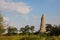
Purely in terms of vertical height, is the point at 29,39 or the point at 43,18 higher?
the point at 43,18

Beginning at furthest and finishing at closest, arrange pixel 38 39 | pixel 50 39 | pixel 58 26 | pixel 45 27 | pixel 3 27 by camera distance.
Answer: pixel 45 27 → pixel 58 26 → pixel 3 27 → pixel 50 39 → pixel 38 39

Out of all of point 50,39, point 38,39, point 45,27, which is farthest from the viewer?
point 45,27

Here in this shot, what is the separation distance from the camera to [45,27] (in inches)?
1959

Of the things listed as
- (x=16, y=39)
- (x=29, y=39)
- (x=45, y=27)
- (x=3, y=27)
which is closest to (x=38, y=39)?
(x=29, y=39)

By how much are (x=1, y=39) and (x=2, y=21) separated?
462 inches

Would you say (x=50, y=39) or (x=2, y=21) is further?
(x=2, y=21)

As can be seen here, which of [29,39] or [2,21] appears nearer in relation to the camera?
[29,39]

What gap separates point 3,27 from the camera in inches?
1215

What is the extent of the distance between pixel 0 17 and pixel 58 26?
52.8 feet

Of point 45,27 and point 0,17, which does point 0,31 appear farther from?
point 45,27

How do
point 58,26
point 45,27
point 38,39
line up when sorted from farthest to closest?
1. point 45,27
2. point 58,26
3. point 38,39

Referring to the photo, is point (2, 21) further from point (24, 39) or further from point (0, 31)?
point (24, 39)

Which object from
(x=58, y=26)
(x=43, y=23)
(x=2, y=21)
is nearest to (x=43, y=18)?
(x=43, y=23)

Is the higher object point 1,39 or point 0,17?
point 0,17
